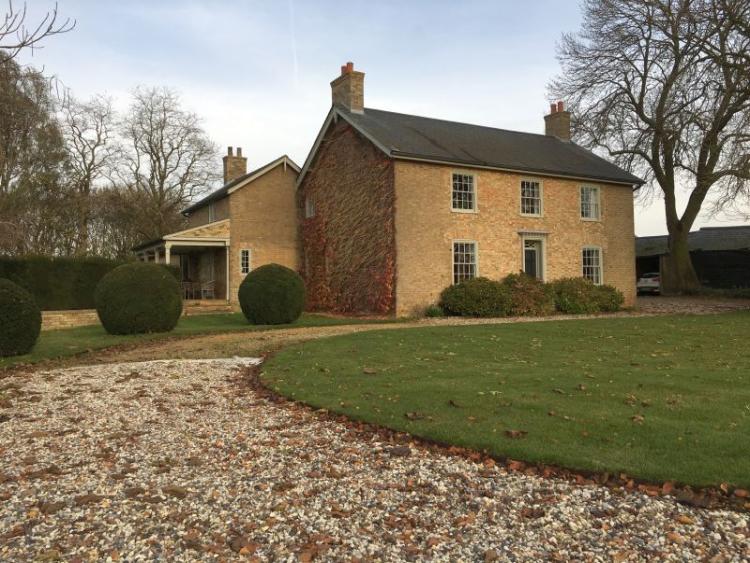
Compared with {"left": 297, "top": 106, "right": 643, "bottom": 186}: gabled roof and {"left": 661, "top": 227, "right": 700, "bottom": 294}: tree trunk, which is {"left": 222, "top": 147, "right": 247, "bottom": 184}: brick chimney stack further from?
{"left": 661, "top": 227, "right": 700, "bottom": 294}: tree trunk

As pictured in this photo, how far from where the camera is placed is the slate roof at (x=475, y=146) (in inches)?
816

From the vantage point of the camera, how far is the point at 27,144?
25.0 metres

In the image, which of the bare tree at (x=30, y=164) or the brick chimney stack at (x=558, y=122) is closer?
the bare tree at (x=30, y=164)

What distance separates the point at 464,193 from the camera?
21391mm

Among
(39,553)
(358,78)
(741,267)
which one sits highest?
(358,78)

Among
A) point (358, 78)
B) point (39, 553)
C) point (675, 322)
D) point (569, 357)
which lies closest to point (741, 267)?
point (675, 322)

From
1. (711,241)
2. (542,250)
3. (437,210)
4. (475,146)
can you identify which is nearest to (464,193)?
(437,210)

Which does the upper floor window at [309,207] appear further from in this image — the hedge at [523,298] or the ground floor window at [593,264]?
the ground floor window at [593,264]

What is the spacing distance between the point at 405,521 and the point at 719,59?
22.5 meters

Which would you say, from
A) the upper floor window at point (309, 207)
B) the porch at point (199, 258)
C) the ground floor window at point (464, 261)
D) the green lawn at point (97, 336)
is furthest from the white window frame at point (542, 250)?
the porch at point (199, 258)

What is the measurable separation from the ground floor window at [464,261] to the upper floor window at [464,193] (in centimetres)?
134

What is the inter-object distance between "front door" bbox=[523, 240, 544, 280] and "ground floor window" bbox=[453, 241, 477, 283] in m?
2.67

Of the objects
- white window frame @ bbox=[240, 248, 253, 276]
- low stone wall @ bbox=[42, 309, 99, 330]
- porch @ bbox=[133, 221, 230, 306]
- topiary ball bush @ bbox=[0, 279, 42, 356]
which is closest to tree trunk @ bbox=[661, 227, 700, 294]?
white window frame @ bbox=[240, 248, 253, 276]

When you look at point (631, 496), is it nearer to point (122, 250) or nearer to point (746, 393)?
point (746, 393)
